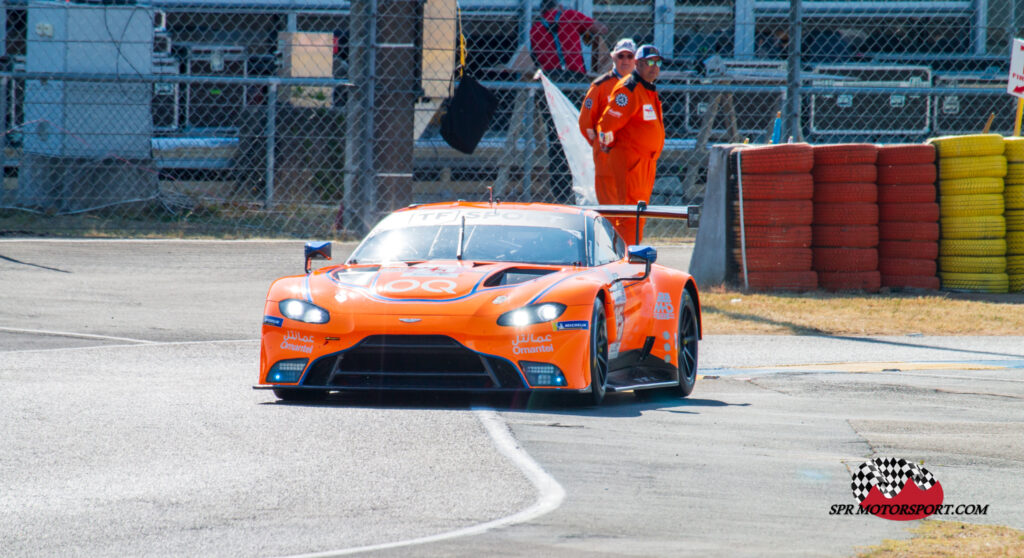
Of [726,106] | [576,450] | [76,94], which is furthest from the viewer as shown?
[726,106]

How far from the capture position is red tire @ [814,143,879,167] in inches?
465

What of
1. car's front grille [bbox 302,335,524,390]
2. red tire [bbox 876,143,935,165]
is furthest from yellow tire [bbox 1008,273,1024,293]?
car's front grille [bbox 302,335,524,390]

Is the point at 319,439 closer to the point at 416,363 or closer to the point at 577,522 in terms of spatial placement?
the point at 416,363

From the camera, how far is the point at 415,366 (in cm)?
621

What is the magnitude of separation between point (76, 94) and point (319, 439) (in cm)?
1005

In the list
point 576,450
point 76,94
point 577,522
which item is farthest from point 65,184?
point 577,522

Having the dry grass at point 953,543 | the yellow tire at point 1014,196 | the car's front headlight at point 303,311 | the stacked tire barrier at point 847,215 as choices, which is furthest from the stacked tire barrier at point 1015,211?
the dry grass at point 953,543

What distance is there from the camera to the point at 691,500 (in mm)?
4336

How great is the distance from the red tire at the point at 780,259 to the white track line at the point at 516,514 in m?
6.39

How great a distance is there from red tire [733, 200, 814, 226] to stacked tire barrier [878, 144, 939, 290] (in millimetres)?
734

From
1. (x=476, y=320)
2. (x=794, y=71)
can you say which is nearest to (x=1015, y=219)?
(x=794, y=71)

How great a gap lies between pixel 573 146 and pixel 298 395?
7.09m

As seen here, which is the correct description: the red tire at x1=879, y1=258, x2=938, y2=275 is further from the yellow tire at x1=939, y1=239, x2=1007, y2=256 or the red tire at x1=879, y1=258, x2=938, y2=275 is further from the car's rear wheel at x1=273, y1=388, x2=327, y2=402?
the car's rear wheel at x1=273, y1=388, x2=327, y2=402

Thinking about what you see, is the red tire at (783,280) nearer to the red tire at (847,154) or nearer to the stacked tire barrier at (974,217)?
the red tire at (847,154)
